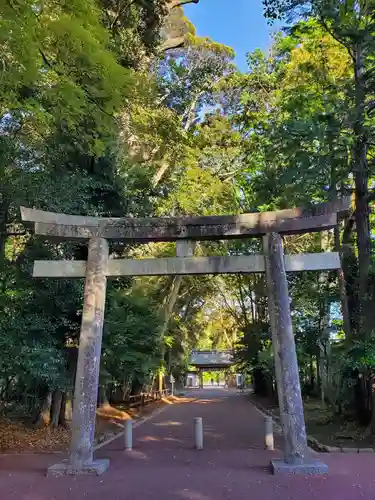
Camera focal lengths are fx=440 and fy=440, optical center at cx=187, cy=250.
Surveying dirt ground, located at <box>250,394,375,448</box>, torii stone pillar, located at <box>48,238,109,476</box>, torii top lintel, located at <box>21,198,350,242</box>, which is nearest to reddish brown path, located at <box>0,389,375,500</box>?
torii stone pillar, located at <box>48,238,109,476</box>

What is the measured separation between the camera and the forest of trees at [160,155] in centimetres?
675

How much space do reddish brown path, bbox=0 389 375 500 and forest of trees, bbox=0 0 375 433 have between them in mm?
2250

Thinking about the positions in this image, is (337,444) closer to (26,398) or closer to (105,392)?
(26,398)

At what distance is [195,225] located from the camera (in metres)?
8.51

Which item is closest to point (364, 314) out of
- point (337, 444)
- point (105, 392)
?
point (337, 444)

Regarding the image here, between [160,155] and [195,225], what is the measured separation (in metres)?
11.1

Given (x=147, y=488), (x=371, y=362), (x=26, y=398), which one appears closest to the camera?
(x=147, y=488)

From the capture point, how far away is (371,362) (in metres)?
9.09

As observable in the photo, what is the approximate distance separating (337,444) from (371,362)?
8.57 ft

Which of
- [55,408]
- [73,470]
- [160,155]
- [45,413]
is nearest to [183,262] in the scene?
[73,470]

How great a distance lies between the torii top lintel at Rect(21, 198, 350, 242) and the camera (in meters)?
8.23

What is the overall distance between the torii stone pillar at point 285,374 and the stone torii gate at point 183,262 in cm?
2

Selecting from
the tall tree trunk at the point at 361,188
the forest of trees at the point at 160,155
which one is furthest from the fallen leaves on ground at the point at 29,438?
the tall tree trunk at the point at 361,188

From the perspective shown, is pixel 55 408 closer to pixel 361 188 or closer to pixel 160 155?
pixel 361 188
